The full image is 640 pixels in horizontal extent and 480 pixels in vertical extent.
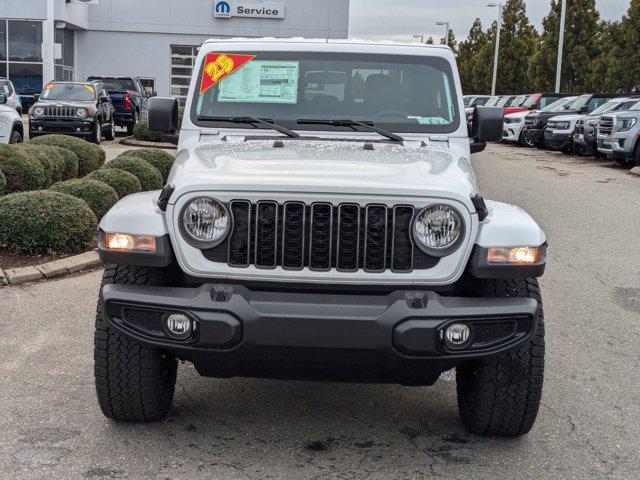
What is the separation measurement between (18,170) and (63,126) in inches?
472

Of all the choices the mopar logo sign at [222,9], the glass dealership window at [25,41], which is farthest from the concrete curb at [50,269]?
the mopar logo sign at [222,9]

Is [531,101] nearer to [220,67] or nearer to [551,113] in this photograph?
[551,113]

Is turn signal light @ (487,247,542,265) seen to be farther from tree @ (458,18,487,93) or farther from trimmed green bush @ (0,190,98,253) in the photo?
tree @ (458,18,487,93)

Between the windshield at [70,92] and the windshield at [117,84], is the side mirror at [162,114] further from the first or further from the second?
the windshield at [117,84]

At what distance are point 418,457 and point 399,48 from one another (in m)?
2.46

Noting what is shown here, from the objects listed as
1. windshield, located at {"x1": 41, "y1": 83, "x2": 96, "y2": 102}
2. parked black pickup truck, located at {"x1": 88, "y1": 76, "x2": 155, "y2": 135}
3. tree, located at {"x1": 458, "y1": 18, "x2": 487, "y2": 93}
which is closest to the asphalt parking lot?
windshield, located at {"x1": 41, "y1": 83, "x2": 96, "y2": 102}

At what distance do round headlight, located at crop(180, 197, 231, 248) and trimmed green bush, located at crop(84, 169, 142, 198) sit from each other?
23.1 ft

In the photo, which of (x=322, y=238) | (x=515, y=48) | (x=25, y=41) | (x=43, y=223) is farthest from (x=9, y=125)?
(x=515, y=48)

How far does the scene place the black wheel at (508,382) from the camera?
3959 millimetres

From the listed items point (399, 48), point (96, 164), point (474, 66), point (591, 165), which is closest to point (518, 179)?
point (591, 165)

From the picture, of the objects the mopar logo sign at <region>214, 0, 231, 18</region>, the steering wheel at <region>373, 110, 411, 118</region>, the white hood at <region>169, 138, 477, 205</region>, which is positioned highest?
the mopar logo sign at <region>214, 0, 231, 18</region>

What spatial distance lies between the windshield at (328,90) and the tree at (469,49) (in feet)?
244

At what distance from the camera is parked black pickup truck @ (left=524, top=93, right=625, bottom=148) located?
27625 mm

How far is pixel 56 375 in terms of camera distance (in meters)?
5.18
